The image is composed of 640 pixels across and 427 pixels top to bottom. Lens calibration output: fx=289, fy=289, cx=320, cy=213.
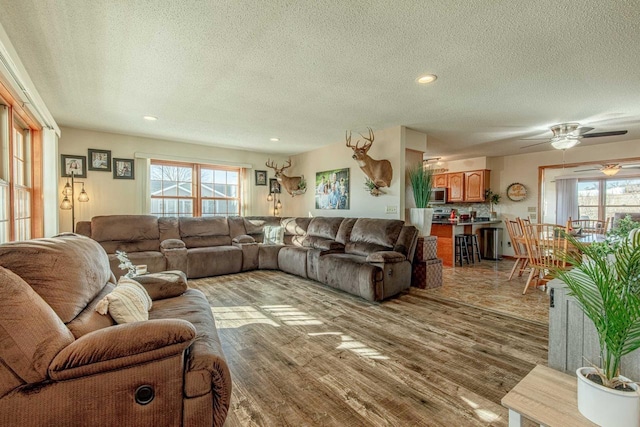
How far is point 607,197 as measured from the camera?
745cm

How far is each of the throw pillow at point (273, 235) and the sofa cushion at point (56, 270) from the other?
402cm

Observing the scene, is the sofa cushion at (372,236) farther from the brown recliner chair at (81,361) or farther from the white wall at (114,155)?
the white wall at (114,155)

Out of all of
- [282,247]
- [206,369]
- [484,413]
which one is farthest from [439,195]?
→ [206,369]

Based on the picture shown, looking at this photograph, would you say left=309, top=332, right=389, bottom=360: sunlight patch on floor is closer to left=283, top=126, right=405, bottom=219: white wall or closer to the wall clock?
left=283, top=126, right=405, bottom=219: white wall

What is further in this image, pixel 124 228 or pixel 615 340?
pixel 124 228

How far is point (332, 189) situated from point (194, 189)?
2.87 metres

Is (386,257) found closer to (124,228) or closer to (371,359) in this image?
(371,359)

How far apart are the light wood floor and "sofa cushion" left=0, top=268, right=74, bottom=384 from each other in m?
0.94

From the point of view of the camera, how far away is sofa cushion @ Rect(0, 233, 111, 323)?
130cm

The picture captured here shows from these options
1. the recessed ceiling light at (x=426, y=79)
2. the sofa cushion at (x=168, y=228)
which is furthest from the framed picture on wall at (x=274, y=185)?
the recessed ceiling light at (x=426, y=79)

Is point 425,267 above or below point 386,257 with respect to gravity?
below

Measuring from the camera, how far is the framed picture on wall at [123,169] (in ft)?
16.6

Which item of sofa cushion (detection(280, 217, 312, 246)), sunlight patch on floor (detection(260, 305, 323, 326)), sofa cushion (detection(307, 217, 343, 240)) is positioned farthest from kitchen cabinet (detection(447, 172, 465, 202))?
sunlight patch on floor (detection(260, 305, 323, 326))

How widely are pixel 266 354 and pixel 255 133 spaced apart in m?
3.70
